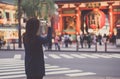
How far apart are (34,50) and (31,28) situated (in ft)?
1.36

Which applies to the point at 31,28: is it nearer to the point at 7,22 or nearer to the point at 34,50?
the point at 34,50

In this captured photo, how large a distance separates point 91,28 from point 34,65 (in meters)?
48.9

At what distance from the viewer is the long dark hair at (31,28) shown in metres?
7.16

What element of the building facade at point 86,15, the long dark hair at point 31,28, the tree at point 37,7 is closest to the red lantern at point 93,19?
the building facade at point 86,15

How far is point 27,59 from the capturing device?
738 centimetres

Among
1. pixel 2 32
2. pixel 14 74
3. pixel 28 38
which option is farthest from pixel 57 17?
pixel 28 38

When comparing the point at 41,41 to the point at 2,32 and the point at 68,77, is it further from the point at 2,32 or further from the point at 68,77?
the point at 2,32

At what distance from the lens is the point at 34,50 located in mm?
7309

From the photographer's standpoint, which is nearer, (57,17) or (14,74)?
(14,74)

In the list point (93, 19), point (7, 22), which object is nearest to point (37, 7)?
point (93, 19)

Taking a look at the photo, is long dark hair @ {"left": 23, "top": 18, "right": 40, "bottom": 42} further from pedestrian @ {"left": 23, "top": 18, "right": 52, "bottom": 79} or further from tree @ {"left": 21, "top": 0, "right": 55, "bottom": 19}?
tree @ {"left": 21, "top": 0, "right": 55, "bottom": 19}

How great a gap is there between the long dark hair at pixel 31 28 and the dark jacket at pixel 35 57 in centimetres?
7

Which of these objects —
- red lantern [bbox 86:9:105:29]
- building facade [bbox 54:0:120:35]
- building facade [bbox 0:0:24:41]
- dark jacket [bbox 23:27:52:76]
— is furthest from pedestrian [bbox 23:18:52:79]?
building facade [bbox 0:0:24:41]

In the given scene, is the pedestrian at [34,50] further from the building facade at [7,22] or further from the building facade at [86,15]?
the building facade at [7,22]
